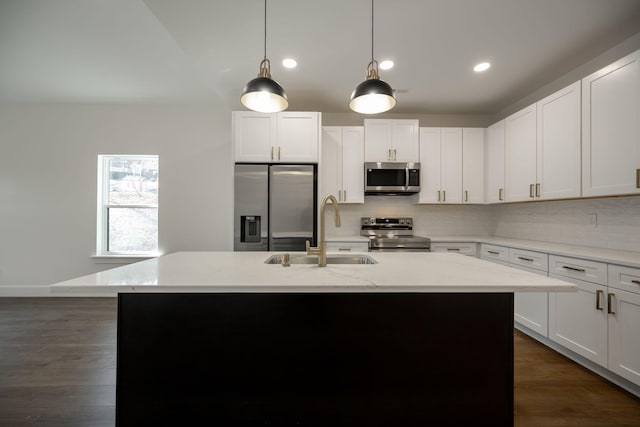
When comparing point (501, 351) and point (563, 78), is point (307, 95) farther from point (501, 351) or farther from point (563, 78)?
point (501, 351)

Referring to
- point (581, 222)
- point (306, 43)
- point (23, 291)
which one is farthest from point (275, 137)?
point (23, 291)

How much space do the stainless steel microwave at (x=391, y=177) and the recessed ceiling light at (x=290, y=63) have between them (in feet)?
4.80

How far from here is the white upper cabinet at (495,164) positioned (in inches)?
131

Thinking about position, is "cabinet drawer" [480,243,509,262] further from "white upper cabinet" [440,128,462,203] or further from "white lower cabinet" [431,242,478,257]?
"white upper cabinet" [440,128,462,203]

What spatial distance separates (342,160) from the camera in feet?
11.6

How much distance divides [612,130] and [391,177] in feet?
6.46

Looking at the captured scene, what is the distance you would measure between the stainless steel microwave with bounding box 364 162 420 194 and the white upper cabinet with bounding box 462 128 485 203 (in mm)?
708

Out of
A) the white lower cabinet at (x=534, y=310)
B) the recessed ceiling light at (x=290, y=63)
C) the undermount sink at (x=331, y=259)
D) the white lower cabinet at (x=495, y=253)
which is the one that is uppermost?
the recessed ceiling light at (x=290, y=63)

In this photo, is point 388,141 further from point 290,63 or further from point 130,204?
point 130,204

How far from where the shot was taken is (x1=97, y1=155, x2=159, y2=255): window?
160 inches

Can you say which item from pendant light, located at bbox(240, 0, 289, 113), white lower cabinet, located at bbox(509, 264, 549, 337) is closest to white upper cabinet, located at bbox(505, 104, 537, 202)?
white lower cabinet, located at bbox(509, 264, 549, 337)

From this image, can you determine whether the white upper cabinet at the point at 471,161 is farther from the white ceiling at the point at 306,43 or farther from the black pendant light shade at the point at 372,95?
the black pendant light shade at the point at 372,95

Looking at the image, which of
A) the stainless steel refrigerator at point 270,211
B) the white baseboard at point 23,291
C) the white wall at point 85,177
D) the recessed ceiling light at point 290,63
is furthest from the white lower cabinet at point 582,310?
the white baseboard at point 23,291

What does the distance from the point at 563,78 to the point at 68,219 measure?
6.66m
